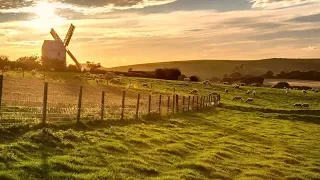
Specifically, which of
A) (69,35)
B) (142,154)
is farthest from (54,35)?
(142,154)

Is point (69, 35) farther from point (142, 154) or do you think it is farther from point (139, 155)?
point (139, 155)

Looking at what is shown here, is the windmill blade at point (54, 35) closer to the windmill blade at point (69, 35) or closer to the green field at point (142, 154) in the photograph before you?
the windmill blade at point (69, 35)

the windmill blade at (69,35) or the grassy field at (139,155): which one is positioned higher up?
the windmill blade at (69,35)

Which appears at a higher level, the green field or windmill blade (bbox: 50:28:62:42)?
windmill blade (bbox: 50:28:62:42)

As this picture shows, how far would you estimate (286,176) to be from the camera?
61.8 ft

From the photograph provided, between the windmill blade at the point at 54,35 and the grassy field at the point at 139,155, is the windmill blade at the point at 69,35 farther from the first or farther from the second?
the grassy field at the point at 139,155

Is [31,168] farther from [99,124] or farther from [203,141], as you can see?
[203,141]

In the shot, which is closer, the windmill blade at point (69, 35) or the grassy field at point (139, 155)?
the grassy field at point (139, 155)

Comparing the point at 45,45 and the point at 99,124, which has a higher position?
the point at 45,45

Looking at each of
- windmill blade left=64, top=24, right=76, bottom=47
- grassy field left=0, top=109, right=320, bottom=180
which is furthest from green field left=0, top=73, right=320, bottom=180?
windmill blade left=64, top=24, right=76, bottom=47

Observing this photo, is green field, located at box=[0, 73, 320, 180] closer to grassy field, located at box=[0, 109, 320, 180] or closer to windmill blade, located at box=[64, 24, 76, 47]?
grassy field, located at box=[0, 109, 320, 180]

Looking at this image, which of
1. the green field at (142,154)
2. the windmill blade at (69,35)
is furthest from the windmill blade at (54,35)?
the green field at (142,154)

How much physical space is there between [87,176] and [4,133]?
6.35m

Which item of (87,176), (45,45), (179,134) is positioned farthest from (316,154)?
(45,45)
